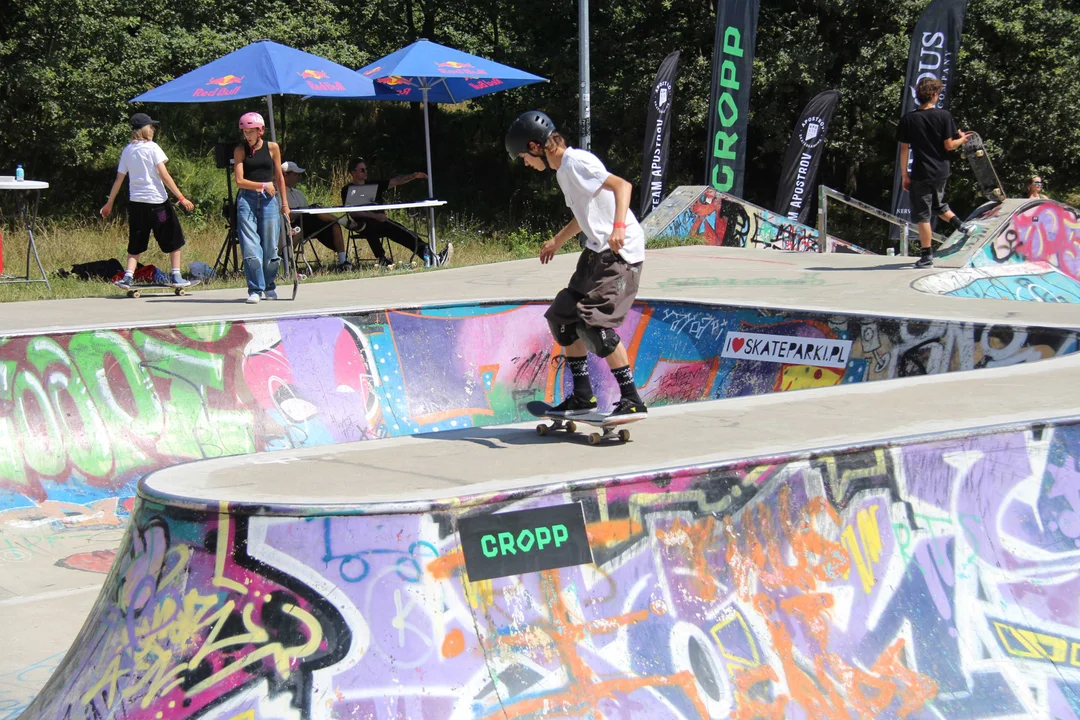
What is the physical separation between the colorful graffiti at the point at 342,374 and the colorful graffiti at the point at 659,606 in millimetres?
3108

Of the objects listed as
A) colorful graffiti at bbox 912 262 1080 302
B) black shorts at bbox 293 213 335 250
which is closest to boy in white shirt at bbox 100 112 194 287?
black shorts at bbox 293 213 335 250

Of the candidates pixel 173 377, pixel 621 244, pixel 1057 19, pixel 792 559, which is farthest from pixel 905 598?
pixel 1057 19

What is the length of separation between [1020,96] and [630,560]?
26.2 m

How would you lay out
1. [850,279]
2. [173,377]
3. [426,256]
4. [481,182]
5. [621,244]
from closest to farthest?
[621,244] → [173,377] → [850,279] → [426,256] → [481,182]

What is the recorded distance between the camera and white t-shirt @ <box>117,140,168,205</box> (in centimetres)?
987

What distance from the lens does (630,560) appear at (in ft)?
12.7

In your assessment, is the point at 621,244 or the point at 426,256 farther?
the point at 426,256

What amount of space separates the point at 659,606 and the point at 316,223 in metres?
13.0

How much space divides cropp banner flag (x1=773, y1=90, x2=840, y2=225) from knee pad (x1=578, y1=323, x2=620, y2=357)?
16.0 metres

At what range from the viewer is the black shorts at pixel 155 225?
10.1 metres

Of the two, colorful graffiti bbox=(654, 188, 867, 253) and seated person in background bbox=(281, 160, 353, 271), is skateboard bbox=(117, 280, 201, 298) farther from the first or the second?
colorful graffiti bbox=(654, 188, 867, 253)

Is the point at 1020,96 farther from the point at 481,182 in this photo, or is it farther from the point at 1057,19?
the point at 481,182

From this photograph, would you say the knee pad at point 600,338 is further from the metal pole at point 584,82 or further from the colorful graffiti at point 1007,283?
the metal pole at point 584,82

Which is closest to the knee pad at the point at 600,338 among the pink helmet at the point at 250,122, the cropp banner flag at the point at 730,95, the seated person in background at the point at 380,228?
the pink helmet at the point at 250,122
